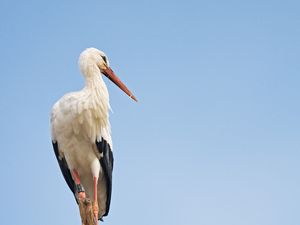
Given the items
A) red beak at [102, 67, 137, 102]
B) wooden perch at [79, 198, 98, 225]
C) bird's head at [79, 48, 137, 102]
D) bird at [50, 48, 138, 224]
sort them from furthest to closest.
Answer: red beak at [102, 67, 137, 102] < bird's head at [79, 48, 137, 102] < bird at [50, 48, 138, 224] < wooden perch at [79, 198, 98, 225]

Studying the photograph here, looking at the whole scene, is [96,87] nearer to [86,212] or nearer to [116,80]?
[116,80]

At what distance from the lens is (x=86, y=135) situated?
704cm

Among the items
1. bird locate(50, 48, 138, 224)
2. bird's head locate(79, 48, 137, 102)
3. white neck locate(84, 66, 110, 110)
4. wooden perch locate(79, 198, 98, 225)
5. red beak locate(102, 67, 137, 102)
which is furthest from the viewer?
red beak locate(102, 67, 137, 102)

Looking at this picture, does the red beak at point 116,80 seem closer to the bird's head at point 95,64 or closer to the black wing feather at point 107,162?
the bird's head at point 95,64

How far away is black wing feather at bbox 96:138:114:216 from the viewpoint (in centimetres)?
712

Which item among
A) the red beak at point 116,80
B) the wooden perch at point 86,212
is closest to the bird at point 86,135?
the red beak at point 116,80

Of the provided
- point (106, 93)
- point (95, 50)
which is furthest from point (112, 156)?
point (95, 50)

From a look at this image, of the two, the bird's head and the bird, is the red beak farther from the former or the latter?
the bird

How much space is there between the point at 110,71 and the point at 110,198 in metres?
1.57

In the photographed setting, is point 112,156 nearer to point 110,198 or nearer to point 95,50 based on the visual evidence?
point 110,198

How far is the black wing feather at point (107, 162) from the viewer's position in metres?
7.12

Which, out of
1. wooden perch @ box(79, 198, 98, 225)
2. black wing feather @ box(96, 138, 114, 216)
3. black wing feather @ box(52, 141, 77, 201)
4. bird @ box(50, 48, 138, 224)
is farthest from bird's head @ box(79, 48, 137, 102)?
wooden perch @ box(79, 198, 98, 225)

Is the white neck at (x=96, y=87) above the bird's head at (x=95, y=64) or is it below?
below

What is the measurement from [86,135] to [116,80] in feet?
3.78
